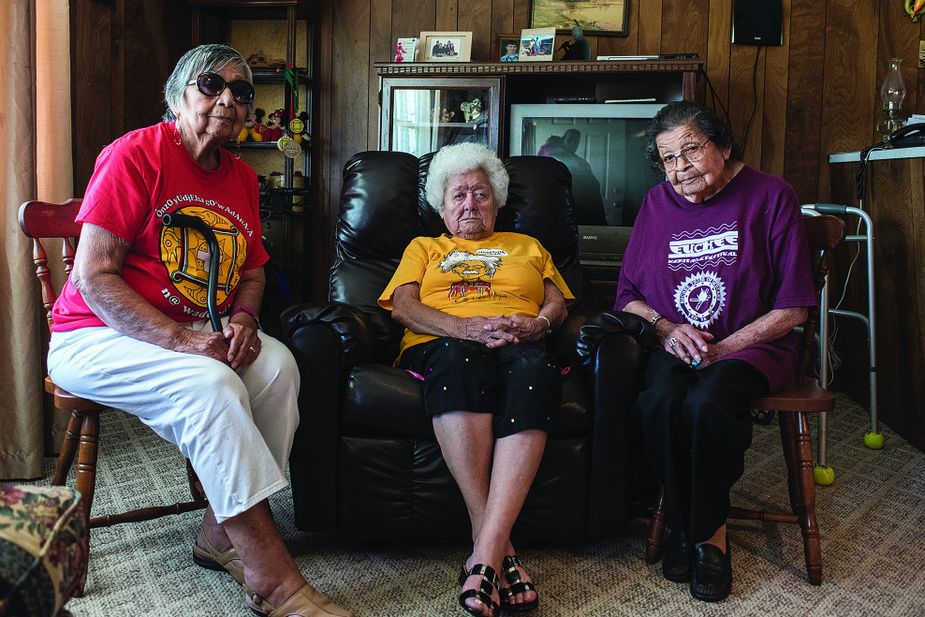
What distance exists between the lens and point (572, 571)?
188cm

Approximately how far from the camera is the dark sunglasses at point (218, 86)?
1.78 meters

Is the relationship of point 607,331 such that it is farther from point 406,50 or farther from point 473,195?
point 406,50

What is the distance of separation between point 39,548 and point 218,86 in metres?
1.25

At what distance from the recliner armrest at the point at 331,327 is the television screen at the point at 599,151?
185 cm

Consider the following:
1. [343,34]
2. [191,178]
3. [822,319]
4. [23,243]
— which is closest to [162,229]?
[191,178]

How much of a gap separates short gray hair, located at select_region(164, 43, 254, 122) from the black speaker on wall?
2.71 meters

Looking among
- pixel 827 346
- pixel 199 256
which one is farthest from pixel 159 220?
pixel 827 346

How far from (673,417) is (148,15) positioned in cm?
295

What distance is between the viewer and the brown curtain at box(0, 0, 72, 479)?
2357 mm

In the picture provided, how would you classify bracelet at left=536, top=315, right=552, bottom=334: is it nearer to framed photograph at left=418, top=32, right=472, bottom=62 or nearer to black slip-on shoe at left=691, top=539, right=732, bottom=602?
black slip-on shoe at left=691, top=539, right=732, bottom=602

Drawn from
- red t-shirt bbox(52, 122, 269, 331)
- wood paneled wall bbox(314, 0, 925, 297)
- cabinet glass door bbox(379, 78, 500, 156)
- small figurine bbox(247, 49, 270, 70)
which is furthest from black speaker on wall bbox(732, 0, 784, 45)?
red t-shirt bbox(52, 122, 269, 331)

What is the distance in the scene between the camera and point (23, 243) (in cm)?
241

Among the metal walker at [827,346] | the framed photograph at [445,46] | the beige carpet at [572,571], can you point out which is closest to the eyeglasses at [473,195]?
the beige carpet at [572,571]

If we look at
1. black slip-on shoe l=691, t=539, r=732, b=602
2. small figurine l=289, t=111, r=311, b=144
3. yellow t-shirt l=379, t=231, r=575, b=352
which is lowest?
black slip-on shoe l=691, t=539, r=732, b=602
